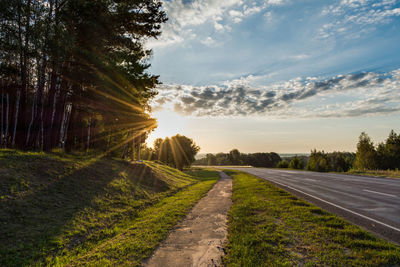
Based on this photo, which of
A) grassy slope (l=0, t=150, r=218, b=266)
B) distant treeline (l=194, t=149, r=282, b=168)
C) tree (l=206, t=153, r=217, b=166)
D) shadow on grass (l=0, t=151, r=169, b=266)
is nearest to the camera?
grassy slope (l=0, t=150, r=218, b=266)

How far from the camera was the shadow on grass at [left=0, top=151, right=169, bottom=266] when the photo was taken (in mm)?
4801

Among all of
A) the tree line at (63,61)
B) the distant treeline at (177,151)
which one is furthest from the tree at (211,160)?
the tree line at (63,61)

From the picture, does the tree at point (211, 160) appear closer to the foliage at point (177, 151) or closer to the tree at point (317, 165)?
the tree at point (317, 165)

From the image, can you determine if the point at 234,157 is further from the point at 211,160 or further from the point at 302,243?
the point at 302,243

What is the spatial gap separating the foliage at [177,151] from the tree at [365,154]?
44.8 meters

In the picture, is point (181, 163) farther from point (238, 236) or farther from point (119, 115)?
point (238, 236)

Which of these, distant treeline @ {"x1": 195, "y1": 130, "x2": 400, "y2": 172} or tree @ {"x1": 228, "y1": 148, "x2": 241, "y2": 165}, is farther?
tree @ {"x1": 228, "y1": 148, "x2": 241, "y2": 165}

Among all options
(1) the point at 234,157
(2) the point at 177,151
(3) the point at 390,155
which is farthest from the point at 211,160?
(3) the point at 390,155

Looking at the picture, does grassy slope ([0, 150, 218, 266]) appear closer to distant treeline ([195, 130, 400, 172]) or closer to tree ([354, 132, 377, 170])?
distant treeline ([195, 130, 400, 172])

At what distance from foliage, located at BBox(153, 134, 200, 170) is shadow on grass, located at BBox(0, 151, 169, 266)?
3750 centimetres

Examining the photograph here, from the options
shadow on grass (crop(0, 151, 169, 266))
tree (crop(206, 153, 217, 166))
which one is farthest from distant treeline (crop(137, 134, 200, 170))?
tree (crop(206, 153, 217, 166))

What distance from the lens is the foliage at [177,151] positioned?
166 ft

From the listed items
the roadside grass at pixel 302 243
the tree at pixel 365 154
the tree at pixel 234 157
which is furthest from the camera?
the tree at pixel 234 157

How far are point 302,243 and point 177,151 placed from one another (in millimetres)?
46628
